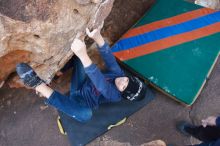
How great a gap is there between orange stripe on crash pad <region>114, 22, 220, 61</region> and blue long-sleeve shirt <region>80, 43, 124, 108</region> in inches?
23.2

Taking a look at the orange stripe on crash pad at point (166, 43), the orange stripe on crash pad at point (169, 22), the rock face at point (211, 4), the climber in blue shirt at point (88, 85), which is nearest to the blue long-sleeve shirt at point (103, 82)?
the climber in blue shirt at point (88, 85)

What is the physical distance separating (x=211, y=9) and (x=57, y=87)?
167 centimetres

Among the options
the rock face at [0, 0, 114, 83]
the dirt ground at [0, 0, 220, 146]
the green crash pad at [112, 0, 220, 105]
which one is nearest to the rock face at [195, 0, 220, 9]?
the green crash pad at [112, 0, 220, 105]

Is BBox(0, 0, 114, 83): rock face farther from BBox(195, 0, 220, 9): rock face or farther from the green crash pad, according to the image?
BBox(195, 0, 220, 9): rock face

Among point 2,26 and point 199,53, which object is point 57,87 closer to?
point 2,26

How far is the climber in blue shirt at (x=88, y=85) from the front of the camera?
91.5 inches

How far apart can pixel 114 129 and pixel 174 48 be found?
93 cm

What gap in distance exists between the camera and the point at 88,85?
2691mm

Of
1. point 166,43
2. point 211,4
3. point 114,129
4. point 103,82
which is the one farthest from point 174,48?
point 103,82

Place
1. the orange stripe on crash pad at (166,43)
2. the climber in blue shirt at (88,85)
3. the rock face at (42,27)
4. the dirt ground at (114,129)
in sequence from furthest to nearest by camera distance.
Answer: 1. the orange stripe on crash pad at (166,43)
2. the dirt ground at (114,129)
3. the climber in blue shirt at (88,85)
4. the rock face at (42,27)

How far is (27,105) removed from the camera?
311cm

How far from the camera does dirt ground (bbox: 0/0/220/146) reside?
9.95 feet

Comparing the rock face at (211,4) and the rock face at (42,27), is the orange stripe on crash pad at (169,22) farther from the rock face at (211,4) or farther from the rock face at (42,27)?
the rock face at (42,27)

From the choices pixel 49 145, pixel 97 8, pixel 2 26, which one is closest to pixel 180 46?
pixel 97 8
